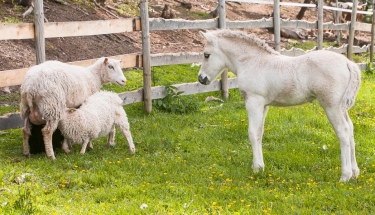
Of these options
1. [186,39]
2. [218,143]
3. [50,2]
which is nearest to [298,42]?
[186,39]

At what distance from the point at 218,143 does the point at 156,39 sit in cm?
738

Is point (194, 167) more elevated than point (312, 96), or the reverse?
point (312, 96)

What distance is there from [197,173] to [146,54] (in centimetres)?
360

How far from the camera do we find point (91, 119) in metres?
7.22

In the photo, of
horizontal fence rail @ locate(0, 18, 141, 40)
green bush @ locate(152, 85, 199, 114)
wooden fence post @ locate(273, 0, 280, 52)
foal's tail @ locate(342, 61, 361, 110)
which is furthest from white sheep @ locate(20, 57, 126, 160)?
wooden fence post @ locate(273, 0, 280, 52)

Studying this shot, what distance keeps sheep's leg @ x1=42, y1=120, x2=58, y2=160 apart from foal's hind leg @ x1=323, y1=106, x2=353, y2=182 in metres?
3.30

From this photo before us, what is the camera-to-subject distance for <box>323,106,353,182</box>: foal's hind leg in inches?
242

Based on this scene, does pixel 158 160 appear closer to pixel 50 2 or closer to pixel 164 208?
pixel 164 208

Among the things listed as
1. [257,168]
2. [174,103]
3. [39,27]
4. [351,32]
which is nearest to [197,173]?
[257,168]

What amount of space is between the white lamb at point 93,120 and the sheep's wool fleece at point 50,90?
175 millimetres

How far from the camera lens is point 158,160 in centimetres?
711

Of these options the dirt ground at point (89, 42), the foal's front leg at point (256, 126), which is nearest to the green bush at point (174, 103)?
the dirt ground at point (89, 42)

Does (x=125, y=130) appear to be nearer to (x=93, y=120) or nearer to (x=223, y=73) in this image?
(x=93, y=120)

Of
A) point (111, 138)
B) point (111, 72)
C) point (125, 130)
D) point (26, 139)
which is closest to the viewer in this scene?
point (26, 139)
